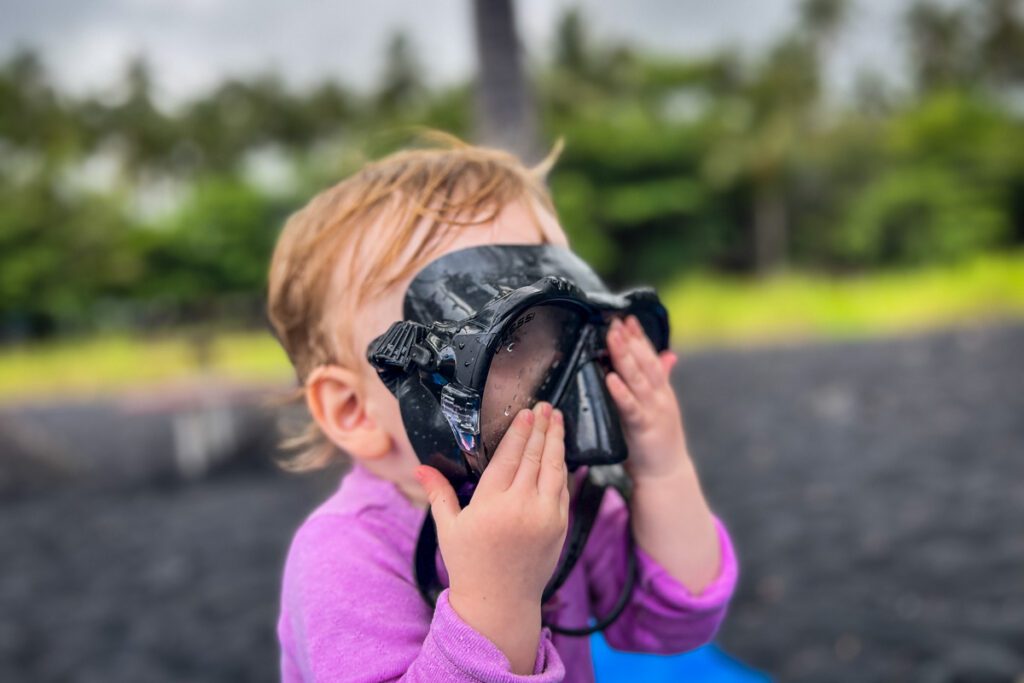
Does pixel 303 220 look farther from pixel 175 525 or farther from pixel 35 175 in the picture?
pixel 35 175

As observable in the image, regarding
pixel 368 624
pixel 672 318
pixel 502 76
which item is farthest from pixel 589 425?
pixel 672 318

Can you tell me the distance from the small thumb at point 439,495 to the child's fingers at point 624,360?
312mm

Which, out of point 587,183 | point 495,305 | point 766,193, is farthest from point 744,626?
point 766,193

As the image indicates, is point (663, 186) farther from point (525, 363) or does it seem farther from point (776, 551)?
point (525, 363)

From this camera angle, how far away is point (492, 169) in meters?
1.25

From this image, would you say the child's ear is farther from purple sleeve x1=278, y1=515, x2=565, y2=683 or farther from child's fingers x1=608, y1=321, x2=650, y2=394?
child's fingers x1=608, y1=321, x2=650, y2=394

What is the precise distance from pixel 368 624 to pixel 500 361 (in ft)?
1.12

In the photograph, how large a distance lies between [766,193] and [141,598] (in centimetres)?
2504

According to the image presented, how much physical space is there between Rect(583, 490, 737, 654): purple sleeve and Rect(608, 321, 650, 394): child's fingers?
8.9 inches

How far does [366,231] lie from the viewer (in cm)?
116

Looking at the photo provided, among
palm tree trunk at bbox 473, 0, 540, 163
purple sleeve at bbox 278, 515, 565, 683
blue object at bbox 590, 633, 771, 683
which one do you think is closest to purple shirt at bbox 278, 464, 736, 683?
purple sleeve at bbox 278, 515, 565, 683

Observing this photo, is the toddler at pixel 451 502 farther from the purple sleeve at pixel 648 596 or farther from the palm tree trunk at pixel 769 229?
the palm tree trunk at pixel 769 229

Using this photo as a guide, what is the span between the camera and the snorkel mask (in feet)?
2.82

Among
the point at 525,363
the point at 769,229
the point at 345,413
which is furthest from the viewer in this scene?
the point at 769,229
